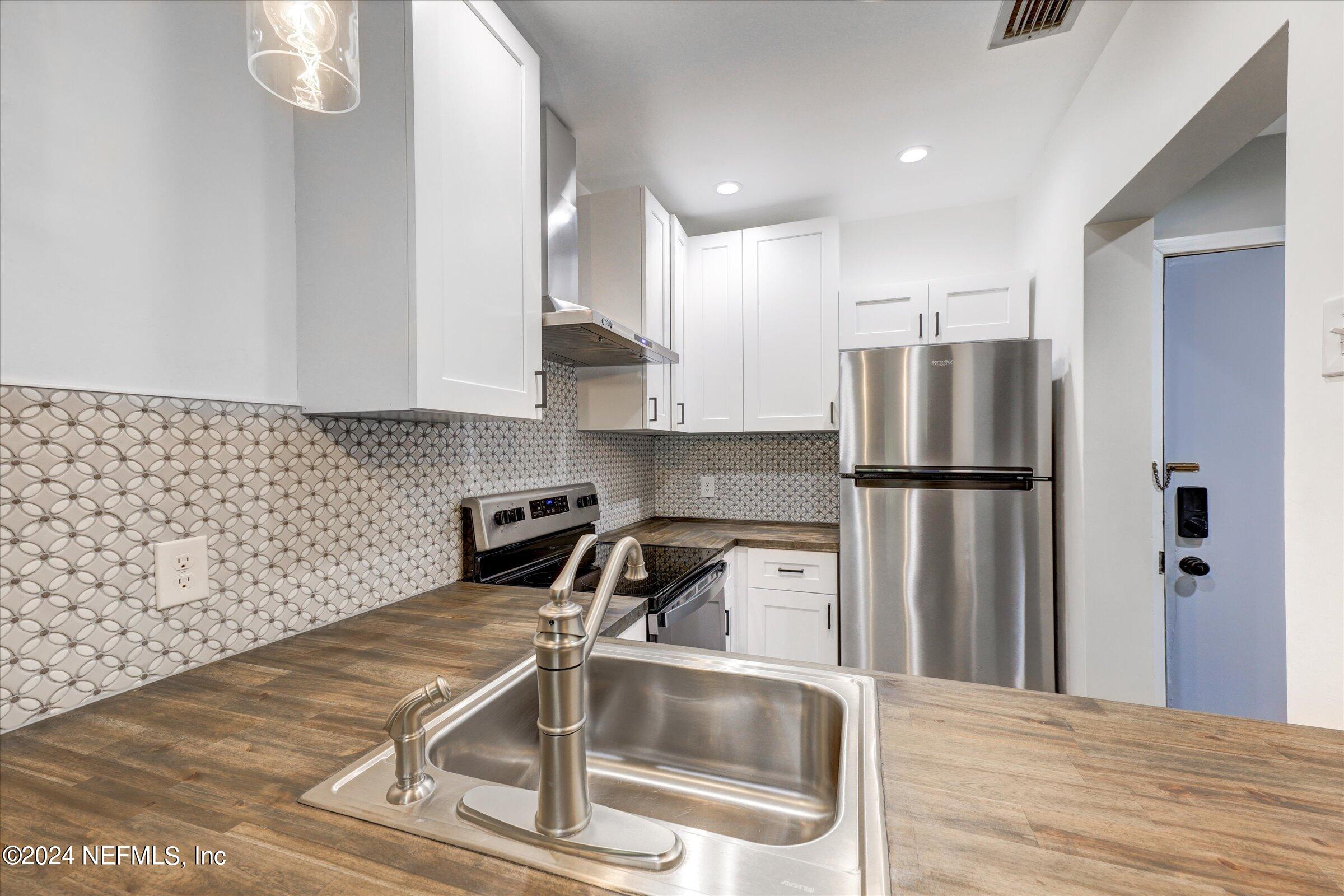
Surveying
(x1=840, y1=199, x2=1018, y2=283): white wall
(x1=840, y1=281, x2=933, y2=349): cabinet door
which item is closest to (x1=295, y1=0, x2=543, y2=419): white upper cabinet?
(x1=840, y1=281, x2=933, y2=349): cabinet door

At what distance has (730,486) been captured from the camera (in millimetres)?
3139

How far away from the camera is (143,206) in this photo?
36.0 inches

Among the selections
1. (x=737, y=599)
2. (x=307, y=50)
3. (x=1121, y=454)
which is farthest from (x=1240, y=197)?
(x=307, y=50)

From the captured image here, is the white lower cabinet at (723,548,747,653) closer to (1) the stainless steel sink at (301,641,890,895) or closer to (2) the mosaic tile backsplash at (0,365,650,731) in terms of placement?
(2) the mosaic tile backsplash at (0,365,650,731)

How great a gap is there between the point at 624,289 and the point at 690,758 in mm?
1862

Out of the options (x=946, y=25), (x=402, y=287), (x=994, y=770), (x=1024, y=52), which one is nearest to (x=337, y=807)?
(x=994, y=770)

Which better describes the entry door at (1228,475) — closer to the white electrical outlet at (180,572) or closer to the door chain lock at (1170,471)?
the door chain lock at (1170,471)

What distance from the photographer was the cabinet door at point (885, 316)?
243 cm

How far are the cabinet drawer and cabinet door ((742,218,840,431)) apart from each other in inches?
24.3

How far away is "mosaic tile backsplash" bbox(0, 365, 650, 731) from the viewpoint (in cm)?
77

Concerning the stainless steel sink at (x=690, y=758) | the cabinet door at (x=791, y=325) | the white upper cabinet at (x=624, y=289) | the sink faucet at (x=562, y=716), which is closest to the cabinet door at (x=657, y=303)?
the white upper cabinet at (x=624, y=289)

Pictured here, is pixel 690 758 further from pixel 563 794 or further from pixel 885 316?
pixel 885 316

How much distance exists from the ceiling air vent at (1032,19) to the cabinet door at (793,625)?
6.69 ft

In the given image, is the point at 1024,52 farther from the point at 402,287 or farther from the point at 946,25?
the point at 402,287
